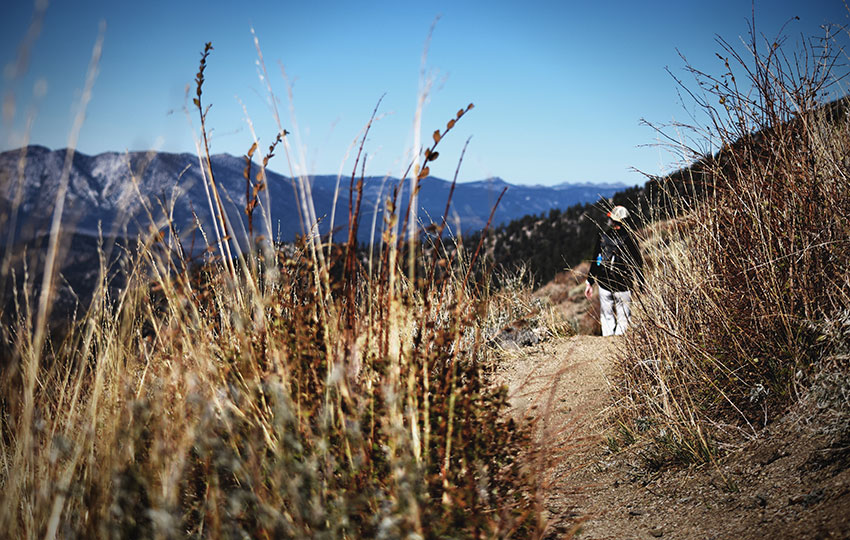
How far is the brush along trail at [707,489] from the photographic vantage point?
56.2 inches

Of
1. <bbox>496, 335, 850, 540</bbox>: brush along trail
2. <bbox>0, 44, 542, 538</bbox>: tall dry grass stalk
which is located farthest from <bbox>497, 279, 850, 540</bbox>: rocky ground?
<bbox>0, 44, 542, 538</bbox>: tall dry grass stalk

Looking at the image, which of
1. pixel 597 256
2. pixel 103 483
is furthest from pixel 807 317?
pixel 597 256

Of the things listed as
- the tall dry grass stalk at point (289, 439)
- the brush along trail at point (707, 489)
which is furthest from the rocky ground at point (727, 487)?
the tall dry grass stalk at point (289, 439)

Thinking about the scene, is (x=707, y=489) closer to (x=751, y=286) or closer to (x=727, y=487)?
(x=727, y=487)

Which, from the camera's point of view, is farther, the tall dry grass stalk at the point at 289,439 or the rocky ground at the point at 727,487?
the rocky ground at the point at 727,487

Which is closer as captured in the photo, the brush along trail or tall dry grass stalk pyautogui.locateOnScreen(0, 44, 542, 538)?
tall dry grass stalk pyautogui.locateOnScreen(0, 44, 542, 538)

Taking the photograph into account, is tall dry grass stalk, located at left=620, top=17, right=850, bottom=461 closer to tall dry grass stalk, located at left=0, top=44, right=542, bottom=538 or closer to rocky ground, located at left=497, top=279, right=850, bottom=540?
rocky ground, located at left=497, top=279, right=850, bottom=540

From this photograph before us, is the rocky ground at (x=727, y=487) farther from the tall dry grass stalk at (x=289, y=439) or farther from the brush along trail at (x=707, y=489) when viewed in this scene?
the tall dry grass stalk at (x=289, y=439)

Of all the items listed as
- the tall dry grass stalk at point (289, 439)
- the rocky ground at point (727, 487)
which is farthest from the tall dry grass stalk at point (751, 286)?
the tall dry grass stalk at point (289, 439)

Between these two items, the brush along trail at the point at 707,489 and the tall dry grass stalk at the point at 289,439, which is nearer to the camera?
the tall dry grass stalk at the point at 289,439

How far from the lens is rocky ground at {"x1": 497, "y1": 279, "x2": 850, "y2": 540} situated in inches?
56.4

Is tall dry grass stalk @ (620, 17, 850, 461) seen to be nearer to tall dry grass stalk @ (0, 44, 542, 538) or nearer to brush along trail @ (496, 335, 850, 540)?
brush along trail @ (496, 335, 850, 540)

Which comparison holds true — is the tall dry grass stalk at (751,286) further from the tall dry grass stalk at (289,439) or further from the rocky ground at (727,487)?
the tall dry grass stalk at (289,439)

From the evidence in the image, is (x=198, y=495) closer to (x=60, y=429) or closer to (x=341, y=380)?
(x=341, y=380)
